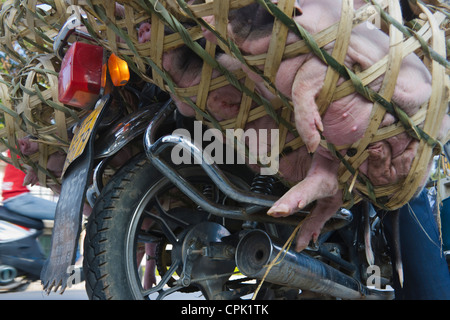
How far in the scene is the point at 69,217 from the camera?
1581 millimetres

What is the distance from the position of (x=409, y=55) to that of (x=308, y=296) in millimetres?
1160

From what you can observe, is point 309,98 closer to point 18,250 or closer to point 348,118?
point 348,118

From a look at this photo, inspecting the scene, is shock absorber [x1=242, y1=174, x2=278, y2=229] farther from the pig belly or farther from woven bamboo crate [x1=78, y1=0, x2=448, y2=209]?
the pig belly

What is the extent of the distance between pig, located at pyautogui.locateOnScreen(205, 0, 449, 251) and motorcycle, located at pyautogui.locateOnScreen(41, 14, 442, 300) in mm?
251

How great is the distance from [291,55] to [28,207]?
11.2ft

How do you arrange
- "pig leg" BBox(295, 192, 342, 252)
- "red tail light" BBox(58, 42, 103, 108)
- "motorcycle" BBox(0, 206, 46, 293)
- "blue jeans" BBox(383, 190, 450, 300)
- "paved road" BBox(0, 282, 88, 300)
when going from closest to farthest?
"pig leg" BBox(295, 192, 342, 252) → "red tail light" BBox(58, 42, 103, 108) → "blue jeans" BBox(383, 190, 450, 300) → "paved road" BBox(0, 282, 88, 300) → "motorcycle" BBox(0, 206, 46, 293)

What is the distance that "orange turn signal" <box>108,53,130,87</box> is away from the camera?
175cm

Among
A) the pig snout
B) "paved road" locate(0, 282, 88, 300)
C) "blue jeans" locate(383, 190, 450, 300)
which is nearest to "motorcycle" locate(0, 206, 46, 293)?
"paved road" locate(0, 282, 88, 300)

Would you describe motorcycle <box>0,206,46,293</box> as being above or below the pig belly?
above

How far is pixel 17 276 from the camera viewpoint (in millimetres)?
3959

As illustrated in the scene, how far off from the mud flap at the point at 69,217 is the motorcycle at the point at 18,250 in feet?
7.96

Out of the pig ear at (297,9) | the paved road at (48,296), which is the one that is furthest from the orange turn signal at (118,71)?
the paved road at (48,296)

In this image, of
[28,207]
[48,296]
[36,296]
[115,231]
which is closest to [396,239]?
[115,231]
